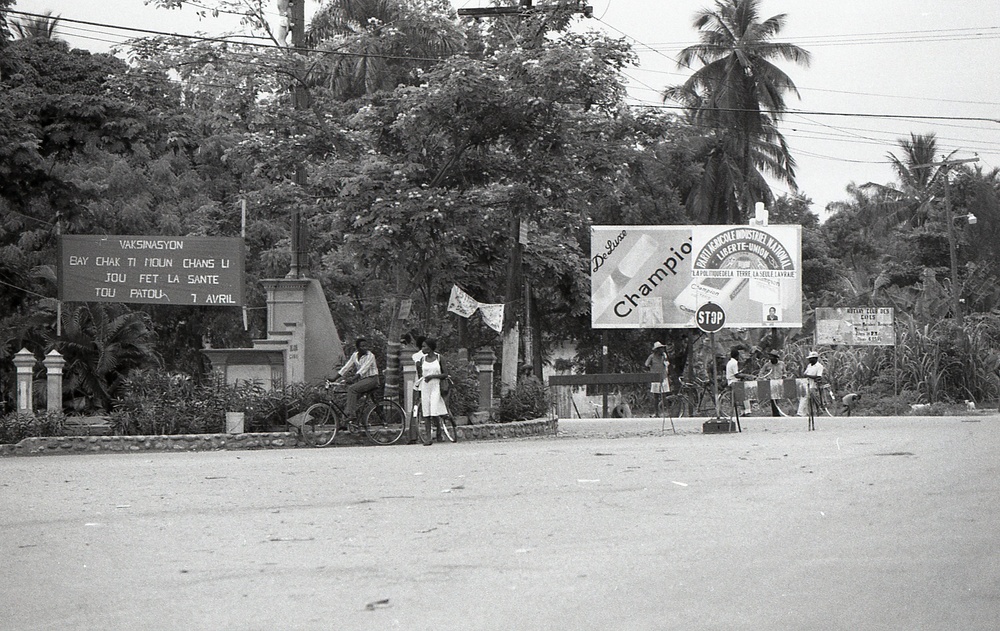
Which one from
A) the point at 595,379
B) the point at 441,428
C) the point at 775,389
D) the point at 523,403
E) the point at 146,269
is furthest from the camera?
the point at 595,379

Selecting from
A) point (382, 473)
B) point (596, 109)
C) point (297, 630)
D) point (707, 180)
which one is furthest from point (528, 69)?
point (707, 180)

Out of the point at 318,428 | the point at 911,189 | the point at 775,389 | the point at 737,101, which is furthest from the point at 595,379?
the point at 911,189

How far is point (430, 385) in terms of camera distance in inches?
771

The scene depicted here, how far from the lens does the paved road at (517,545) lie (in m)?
6.61

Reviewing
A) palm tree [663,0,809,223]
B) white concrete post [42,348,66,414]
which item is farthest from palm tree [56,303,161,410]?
palm tree [663,0,809,223]

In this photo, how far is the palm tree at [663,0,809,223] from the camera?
148 feet

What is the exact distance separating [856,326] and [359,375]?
20317 millimetres

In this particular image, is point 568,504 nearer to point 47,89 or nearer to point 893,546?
point 893,546

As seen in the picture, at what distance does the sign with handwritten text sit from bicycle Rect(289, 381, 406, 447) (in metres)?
3.33

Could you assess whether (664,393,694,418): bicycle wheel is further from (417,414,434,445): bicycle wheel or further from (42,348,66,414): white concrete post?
(42,348,66,414): white concrete post

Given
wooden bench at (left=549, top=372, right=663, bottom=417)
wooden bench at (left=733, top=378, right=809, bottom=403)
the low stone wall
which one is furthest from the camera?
wooden bench at (left=549, top=372, right=663, bottom=417)

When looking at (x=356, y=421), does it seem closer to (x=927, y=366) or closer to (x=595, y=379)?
(x=595, y=379)

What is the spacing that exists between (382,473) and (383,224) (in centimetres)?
713

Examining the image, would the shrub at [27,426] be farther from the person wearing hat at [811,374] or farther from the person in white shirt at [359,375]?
the person wearing hat at [811,374]
